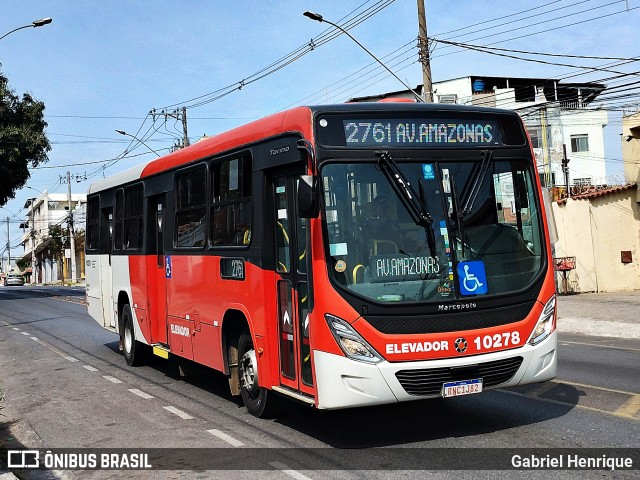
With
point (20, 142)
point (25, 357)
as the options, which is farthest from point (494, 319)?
point (20, 142)

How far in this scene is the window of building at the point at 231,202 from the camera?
865 cm

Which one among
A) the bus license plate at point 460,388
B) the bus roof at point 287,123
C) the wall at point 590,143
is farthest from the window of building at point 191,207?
the wall at point 590,143

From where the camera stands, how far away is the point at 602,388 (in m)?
9.59

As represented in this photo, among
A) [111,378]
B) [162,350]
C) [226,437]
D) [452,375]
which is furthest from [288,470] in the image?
[111,378]

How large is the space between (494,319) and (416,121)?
2.00 meters

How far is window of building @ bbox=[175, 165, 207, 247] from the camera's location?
392 inches

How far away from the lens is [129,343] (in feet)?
45.5

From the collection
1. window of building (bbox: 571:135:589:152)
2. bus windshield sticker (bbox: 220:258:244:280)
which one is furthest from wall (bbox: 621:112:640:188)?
window of building (bbox: 571:135:589:152)

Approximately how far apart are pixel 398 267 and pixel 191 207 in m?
4.21

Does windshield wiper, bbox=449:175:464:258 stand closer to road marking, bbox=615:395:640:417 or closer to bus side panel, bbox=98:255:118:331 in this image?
road marking, bbox=615:395:640:417

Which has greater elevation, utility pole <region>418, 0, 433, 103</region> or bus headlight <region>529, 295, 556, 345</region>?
utility pole <region>418, 0, 433, 103</region>

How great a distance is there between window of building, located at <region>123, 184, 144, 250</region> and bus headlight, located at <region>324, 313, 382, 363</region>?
663 centimetres

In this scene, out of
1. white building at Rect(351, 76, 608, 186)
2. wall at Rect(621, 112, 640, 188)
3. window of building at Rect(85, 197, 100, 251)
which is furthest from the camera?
white building at Rect(351, 76, 608, 186)

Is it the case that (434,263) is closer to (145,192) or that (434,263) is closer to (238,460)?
(238,460)
